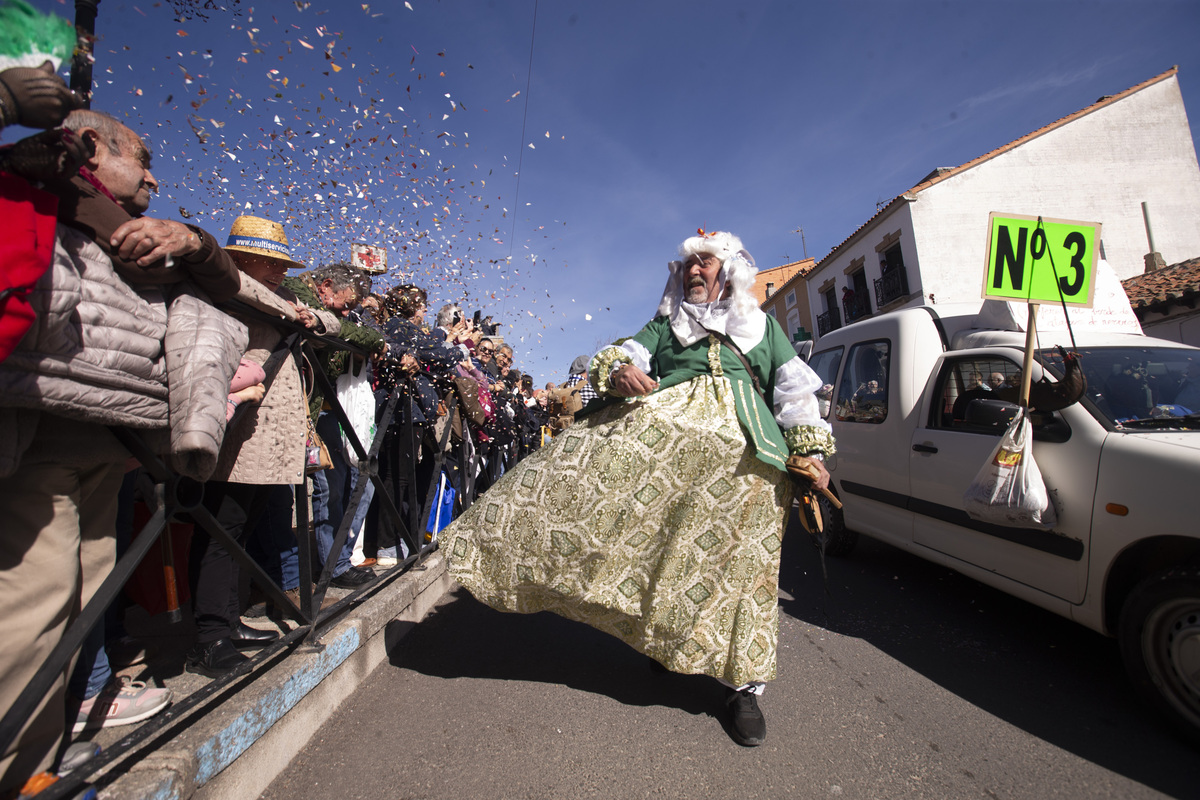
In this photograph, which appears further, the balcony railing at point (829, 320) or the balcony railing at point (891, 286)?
the balcony railing at point (829, 320)

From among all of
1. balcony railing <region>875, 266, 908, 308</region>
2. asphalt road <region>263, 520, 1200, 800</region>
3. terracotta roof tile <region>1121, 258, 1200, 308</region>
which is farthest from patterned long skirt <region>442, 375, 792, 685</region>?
balcony railing <region>875, 266, 908, 308</region>

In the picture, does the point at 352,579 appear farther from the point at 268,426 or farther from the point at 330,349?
the point at 268,426

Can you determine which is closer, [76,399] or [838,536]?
[76,399]

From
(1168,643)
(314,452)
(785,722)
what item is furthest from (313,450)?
(1168,643)

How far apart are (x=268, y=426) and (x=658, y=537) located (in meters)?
1.64

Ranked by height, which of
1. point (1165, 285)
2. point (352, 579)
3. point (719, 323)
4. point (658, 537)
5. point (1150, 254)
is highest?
point (1150, 254)

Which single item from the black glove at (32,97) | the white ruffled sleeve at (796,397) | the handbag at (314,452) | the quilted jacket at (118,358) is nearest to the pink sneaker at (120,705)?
the quilted jacket at (118,358)

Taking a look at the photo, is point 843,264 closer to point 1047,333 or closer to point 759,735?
point 1047,333

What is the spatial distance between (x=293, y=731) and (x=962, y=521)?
343cm

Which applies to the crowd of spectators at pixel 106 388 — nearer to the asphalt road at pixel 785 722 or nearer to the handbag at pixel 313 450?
the handbag at pixel 313 450

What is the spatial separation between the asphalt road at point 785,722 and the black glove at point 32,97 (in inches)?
81.8

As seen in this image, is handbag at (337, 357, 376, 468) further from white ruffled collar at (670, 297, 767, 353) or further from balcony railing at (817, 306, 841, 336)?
balcony railing at (817, 306, 841, 336)

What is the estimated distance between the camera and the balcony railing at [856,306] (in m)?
24.8

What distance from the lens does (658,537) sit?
253cm
